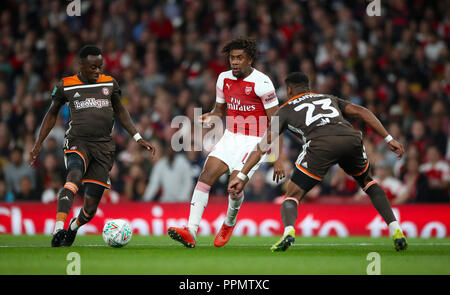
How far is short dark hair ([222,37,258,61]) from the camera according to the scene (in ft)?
28.6

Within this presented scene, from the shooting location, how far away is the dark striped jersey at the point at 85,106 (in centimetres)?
849

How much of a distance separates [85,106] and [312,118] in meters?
2.80

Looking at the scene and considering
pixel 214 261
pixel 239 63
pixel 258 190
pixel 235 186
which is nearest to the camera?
pixel 214 261

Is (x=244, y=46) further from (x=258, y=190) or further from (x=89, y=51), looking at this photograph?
(x=258, y=190)

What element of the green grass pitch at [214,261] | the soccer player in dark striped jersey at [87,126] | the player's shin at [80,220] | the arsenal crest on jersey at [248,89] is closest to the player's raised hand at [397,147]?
the green grass pitch at [214,261]

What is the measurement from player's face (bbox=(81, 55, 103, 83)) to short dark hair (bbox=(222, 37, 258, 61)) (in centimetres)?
164

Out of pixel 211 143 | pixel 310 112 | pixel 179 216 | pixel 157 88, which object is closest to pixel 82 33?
pixel 157 88

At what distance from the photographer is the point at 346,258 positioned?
7.11m

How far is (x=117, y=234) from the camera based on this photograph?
830cm

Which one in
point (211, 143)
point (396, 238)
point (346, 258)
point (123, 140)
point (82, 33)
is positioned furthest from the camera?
point (82, 33)

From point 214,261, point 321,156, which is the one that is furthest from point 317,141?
point 214,261

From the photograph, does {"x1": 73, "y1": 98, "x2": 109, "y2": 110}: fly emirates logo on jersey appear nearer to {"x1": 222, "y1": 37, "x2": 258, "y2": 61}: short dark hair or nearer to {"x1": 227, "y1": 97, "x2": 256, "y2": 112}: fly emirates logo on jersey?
{"x1": 227, "y1": 97, "x2": 256, "y2": 112}: fly emirates logo on jersey

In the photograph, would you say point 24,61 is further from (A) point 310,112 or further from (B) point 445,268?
(B) point 445,268

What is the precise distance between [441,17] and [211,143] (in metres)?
6.79
